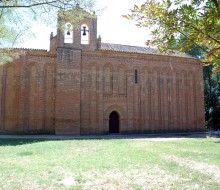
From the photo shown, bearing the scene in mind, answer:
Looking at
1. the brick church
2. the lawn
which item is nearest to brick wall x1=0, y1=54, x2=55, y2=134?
the brick church

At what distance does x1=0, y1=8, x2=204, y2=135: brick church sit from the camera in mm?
18188

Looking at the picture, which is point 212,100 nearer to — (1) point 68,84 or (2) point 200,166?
(1) point 68,84

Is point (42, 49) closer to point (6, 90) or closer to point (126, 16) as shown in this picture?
point (6, 90)

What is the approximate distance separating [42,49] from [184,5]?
17.0 m

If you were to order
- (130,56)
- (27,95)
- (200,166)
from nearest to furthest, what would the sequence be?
1. (200,166)
2. (27,95)
3. (130,56)

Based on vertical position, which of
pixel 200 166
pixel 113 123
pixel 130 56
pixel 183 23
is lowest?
pixel 200 166

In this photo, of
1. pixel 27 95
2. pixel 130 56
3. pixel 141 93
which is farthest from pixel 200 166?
pixel 130 56

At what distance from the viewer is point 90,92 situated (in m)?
19.1

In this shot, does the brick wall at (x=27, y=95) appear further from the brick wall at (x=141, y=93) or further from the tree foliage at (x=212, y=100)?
the tree foliage at (x=212, y=100)

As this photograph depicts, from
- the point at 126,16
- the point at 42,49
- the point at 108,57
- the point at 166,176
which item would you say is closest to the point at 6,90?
the point at 42,49

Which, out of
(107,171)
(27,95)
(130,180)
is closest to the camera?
(130,180)

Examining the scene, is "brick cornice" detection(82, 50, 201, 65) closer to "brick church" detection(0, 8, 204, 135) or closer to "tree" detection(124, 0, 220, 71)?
"brick church" detection(0, 8, 204, 135)

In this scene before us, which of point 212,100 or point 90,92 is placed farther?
point 212,100

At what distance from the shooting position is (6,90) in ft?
60.6
